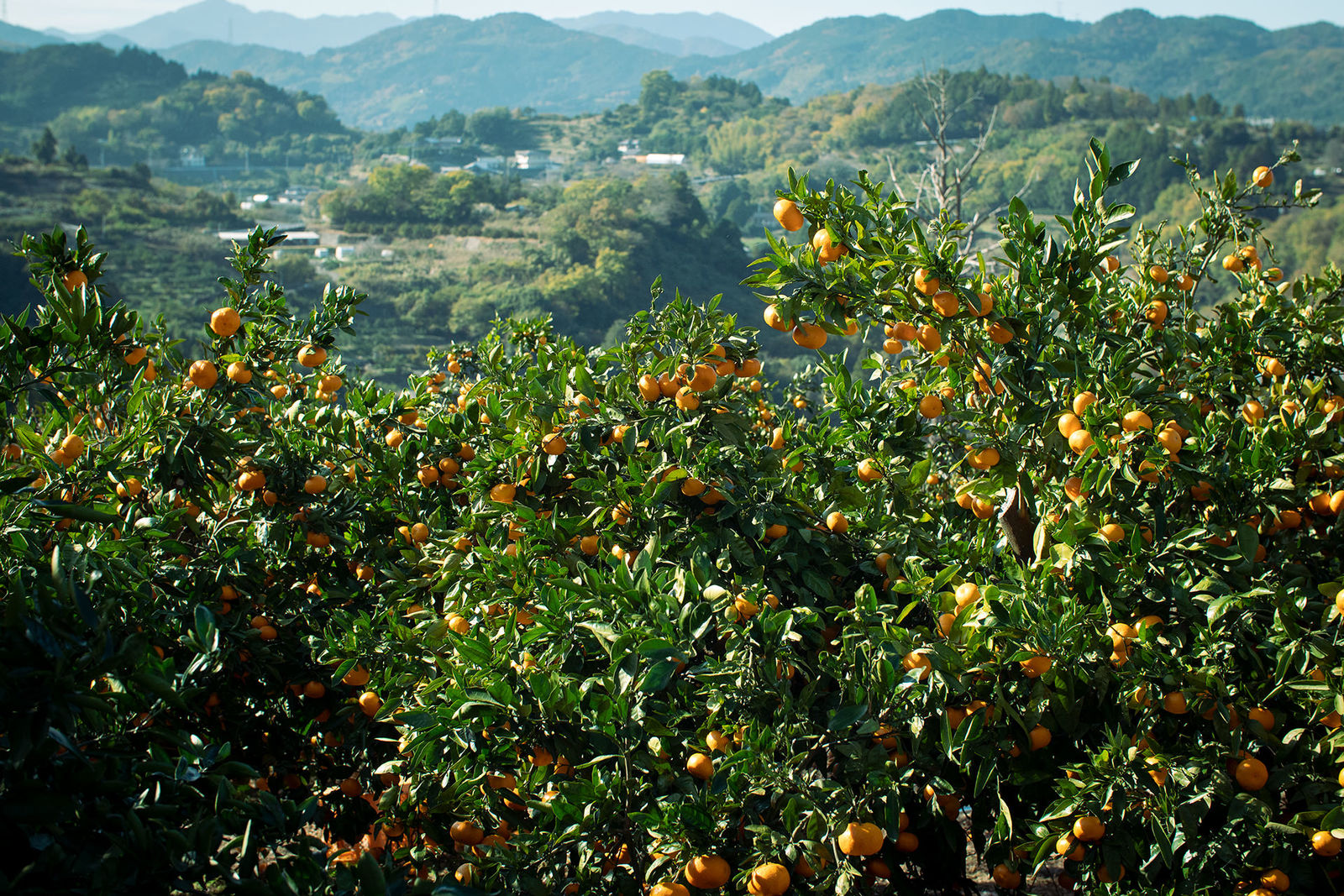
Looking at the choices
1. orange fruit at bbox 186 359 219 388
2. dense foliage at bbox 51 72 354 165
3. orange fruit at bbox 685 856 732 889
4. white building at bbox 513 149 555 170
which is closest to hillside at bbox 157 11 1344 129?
dense foliage at bbox 51 72 354 165

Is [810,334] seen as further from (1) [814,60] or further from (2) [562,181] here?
(1) [814,60]

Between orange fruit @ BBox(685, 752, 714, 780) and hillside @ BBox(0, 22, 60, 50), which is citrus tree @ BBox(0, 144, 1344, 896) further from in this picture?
hillside @ BBox(0, 22, 60, 50)

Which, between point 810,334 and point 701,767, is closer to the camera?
point 701,767

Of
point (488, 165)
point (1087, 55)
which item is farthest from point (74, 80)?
point (1087, 55)

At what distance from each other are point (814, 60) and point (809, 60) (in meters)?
1.10

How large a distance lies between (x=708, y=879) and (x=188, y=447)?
143 cm

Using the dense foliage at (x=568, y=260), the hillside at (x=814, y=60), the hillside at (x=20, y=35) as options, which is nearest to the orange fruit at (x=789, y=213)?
the dense foliage at (x=568, y=260)

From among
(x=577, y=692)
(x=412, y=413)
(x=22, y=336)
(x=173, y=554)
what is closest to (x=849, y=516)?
(x=577, y=692)

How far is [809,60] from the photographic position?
493ft

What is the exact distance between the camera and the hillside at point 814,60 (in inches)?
4269

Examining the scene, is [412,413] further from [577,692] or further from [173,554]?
[577,692]

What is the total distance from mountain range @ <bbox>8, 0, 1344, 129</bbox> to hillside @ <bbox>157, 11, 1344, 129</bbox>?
0.31 m

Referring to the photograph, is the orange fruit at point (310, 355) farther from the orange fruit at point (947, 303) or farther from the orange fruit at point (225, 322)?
the orange fruit at point (947, 303)

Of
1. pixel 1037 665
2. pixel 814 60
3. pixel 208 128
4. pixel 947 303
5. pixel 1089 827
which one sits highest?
pixel 814 60
